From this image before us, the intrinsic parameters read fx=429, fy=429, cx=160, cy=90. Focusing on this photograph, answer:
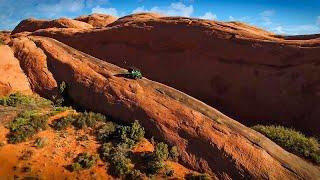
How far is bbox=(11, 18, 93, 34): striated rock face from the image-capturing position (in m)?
40.6

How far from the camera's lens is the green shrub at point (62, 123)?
20.2 metres

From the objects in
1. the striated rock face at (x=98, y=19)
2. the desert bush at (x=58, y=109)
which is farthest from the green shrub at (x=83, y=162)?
the striated rock face at (x=98, y=19)

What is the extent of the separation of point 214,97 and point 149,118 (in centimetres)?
641

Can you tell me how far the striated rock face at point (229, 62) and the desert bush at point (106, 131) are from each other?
6.98 meters

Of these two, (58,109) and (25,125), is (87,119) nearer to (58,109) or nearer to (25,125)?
(58,109)

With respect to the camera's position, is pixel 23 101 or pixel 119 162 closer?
pixel 119 162

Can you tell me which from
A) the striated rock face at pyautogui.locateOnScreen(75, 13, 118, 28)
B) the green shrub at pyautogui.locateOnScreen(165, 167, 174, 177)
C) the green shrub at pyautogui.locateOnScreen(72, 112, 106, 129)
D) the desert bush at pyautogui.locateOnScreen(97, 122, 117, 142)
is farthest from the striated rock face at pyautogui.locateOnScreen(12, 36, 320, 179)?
the striated rock face at pyautogui.locateOnScreen(75, 13, 118, 28)

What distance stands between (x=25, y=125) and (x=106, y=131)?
382 cm

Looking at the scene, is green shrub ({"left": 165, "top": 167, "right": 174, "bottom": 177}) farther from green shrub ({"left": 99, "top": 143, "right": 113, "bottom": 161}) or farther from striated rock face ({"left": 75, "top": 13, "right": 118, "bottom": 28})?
striated rock face ({"left": 75, "top": 13, "right": 118, "bottom": 28})

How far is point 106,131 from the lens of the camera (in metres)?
19.8

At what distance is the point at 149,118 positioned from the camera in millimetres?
19656

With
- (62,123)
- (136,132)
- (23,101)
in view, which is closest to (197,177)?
(136,132)

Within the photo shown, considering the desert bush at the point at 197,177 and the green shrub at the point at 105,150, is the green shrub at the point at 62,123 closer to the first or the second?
the green shrub at the point at 105,150

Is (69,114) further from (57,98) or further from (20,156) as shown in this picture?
(20,156)
